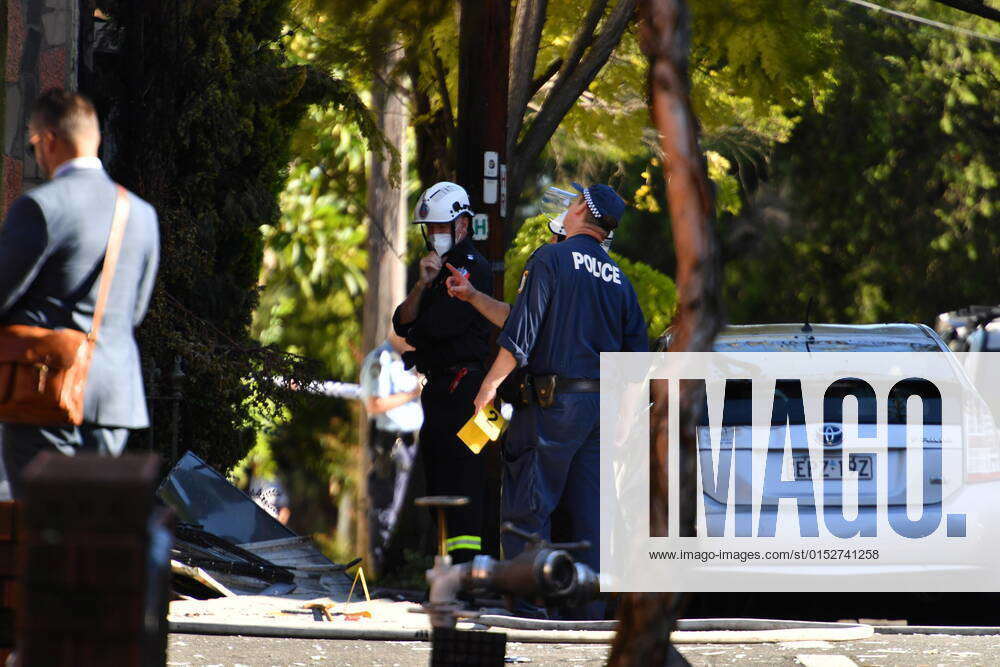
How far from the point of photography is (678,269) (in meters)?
4.40

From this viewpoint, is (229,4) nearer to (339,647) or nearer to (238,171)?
(238,171)

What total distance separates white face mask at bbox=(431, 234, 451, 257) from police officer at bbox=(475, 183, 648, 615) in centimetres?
94

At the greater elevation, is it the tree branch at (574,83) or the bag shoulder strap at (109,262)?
the tree branch at (574,83)

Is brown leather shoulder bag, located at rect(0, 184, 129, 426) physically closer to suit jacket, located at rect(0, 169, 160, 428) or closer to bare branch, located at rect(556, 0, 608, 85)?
suit jacket, located at rect(0, 169, 160, 428)

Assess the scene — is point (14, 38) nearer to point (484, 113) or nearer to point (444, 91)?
point (484, 113)

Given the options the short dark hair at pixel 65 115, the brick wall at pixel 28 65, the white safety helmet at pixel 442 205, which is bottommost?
the short dark hair at pixel 65 115

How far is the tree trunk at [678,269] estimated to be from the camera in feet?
14.4

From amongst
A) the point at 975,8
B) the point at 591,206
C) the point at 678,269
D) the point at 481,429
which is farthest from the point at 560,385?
the point at 975,8

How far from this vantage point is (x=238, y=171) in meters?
11.3

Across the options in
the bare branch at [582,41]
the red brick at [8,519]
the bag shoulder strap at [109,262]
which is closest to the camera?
the red brick at [8,519]

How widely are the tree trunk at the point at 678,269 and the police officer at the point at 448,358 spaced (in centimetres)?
361

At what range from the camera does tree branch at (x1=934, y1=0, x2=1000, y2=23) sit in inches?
376

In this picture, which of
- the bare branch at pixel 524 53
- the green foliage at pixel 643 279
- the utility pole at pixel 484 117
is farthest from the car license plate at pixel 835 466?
the green foliage at pixel 643 279

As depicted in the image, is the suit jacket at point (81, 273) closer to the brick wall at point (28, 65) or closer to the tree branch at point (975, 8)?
the brick wall at point (28, 65)
